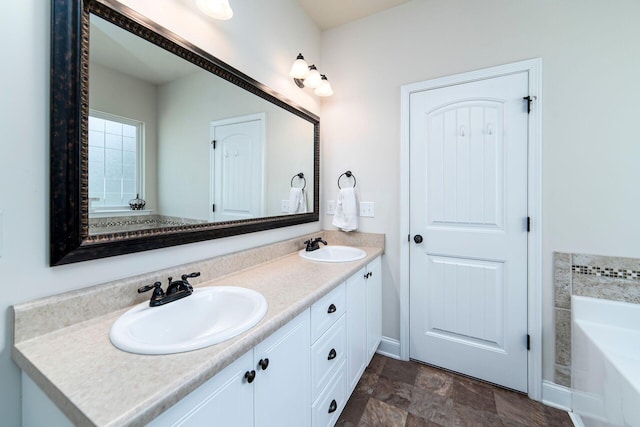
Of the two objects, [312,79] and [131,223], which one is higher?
[312,79]

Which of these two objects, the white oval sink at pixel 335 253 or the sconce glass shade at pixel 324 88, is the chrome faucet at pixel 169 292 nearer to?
the white oval sink at pixel 335 253

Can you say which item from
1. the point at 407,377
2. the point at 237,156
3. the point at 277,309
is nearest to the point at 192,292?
the point at 277,309

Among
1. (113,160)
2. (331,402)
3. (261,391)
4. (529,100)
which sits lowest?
(331,402)

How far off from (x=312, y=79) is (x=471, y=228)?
156 cm

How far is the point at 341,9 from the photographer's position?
2016 mm

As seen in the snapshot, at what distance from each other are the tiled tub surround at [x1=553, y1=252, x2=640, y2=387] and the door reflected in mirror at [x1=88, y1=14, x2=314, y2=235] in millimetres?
1807

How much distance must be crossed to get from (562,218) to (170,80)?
2.21 meters

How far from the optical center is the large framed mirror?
801mm

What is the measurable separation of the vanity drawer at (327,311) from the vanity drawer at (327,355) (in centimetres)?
4

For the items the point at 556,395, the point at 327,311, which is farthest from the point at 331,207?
the point at 556,395

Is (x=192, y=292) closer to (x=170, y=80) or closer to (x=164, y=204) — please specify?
(x=164, y=204)

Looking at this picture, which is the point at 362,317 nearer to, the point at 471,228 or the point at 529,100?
the point at 471,228

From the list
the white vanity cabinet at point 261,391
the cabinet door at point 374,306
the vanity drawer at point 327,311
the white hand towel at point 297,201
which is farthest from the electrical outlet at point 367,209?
the white vanity cabinet at point 261,391

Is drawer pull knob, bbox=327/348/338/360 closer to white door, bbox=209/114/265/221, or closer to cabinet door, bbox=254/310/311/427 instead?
cabinet door, bbox=254/310/311/427
